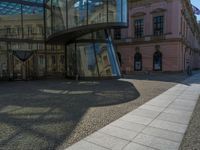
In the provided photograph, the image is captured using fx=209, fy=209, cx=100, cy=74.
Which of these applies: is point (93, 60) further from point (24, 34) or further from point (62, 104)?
point (62, 104)

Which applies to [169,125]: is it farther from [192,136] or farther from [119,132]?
[119,132]

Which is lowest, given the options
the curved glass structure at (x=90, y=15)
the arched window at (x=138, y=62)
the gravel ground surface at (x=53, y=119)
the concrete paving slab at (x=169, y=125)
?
the concrete paving slab at (x=169, y=125)

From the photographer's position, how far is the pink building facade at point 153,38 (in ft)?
110

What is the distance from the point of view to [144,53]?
120 feet

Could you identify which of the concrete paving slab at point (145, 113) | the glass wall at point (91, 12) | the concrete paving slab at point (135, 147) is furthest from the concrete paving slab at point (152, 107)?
the glass wall at point (91, 12)

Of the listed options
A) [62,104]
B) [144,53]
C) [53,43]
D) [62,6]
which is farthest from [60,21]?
[144,53]

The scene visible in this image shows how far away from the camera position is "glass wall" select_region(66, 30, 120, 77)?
19172 mm

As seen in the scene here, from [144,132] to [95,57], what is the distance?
1397 centimetres

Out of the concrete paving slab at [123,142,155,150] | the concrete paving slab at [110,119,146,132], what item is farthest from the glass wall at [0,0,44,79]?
the concrete paving slab at [123,142,155,150]

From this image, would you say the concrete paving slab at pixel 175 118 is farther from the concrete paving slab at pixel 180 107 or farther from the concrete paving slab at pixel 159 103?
the concrete paving slab at pixel 159 103

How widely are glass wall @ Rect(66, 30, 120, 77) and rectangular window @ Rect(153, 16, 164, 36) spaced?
17.9m

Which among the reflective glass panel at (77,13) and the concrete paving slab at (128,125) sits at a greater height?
the reflective glass panel at (77,13)

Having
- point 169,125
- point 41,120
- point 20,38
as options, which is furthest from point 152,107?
point 20,38

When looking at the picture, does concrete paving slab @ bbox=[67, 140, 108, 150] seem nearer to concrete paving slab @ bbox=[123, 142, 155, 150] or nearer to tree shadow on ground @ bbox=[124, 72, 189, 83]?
concrete paving slab @ bbox=[123, 142, 155, 150]
